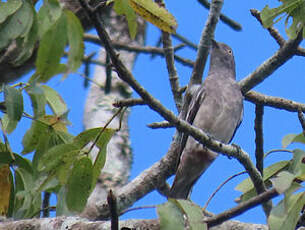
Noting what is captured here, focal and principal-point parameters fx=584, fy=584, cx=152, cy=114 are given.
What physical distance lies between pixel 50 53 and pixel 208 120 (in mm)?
3309

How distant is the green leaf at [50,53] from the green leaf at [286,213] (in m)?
1.06

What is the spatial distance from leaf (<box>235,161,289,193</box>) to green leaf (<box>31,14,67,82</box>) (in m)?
1.86

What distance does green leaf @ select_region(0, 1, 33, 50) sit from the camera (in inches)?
104

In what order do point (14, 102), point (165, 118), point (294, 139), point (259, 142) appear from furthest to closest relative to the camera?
1. point (259, 142)
2. point (294, 139)
3. point (165, 118)
4. point (14, 102)

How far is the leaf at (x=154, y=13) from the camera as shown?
2859 millimetres

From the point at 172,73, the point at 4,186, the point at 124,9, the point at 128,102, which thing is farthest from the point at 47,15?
the point at 172,73

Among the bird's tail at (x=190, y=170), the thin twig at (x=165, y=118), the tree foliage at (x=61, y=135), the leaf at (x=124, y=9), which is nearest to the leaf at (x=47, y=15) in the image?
the tree foliage at (x=61, y=135)

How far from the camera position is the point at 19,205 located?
4109 mm

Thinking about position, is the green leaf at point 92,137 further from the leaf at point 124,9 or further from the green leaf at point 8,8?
the green leaf at point 8,8

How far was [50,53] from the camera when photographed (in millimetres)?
2340

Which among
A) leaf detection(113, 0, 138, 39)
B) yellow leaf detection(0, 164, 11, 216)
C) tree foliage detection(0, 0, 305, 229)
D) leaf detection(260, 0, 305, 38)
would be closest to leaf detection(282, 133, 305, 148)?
tree foliage detection(0, 0, 305, 229)

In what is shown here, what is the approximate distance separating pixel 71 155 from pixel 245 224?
107 cm

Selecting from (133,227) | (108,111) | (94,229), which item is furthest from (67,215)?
(108,111)

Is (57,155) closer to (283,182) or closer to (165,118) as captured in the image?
(165,118)
